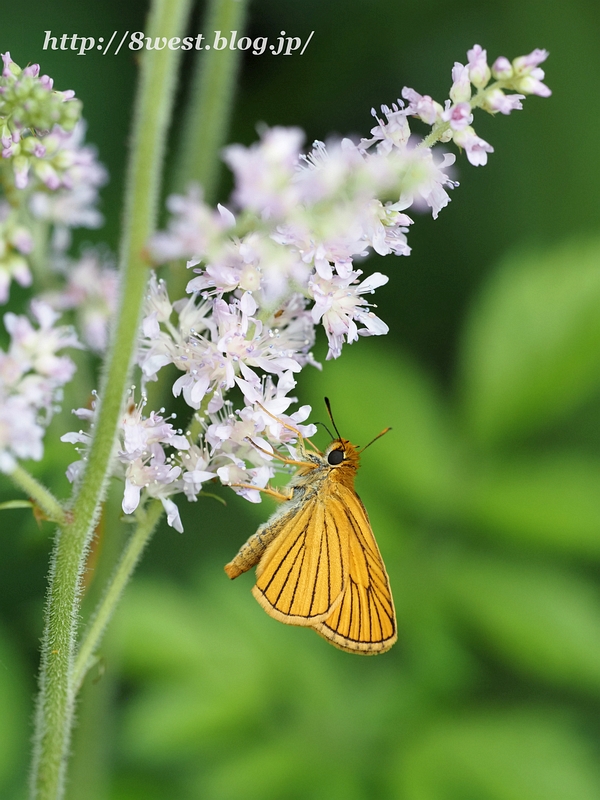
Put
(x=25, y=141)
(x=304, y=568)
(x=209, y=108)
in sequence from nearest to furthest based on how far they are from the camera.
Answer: (x=25, y=141) < (x=304, y=568) < (x=209, y=108)

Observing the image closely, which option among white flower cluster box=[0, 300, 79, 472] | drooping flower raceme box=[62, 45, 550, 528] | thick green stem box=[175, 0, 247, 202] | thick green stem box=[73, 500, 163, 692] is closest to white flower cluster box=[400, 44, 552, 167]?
drooping flower raceme box=[62, 45, 550, 528]

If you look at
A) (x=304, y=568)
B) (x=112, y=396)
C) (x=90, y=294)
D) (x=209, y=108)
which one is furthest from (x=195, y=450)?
(x=209, y=108)

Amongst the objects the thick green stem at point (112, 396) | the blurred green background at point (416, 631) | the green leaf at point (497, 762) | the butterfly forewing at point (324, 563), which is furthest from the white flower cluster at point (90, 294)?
the green leaf at point (497, 762)

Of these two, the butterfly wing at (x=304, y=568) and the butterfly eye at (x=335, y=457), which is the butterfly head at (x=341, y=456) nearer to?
the butterfly eye at (x=335, y=457)

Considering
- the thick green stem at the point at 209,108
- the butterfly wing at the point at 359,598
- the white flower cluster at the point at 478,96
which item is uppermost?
the thick green stem at the point at 209,108

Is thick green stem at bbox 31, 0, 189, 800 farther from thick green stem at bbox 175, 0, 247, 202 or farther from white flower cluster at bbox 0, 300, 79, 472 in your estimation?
thick green stem at bbox 175, 0, 247, 202

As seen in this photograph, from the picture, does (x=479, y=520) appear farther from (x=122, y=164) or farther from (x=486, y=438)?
(x=122, y=164)

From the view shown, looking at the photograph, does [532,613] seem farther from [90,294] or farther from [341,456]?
[90,294]
